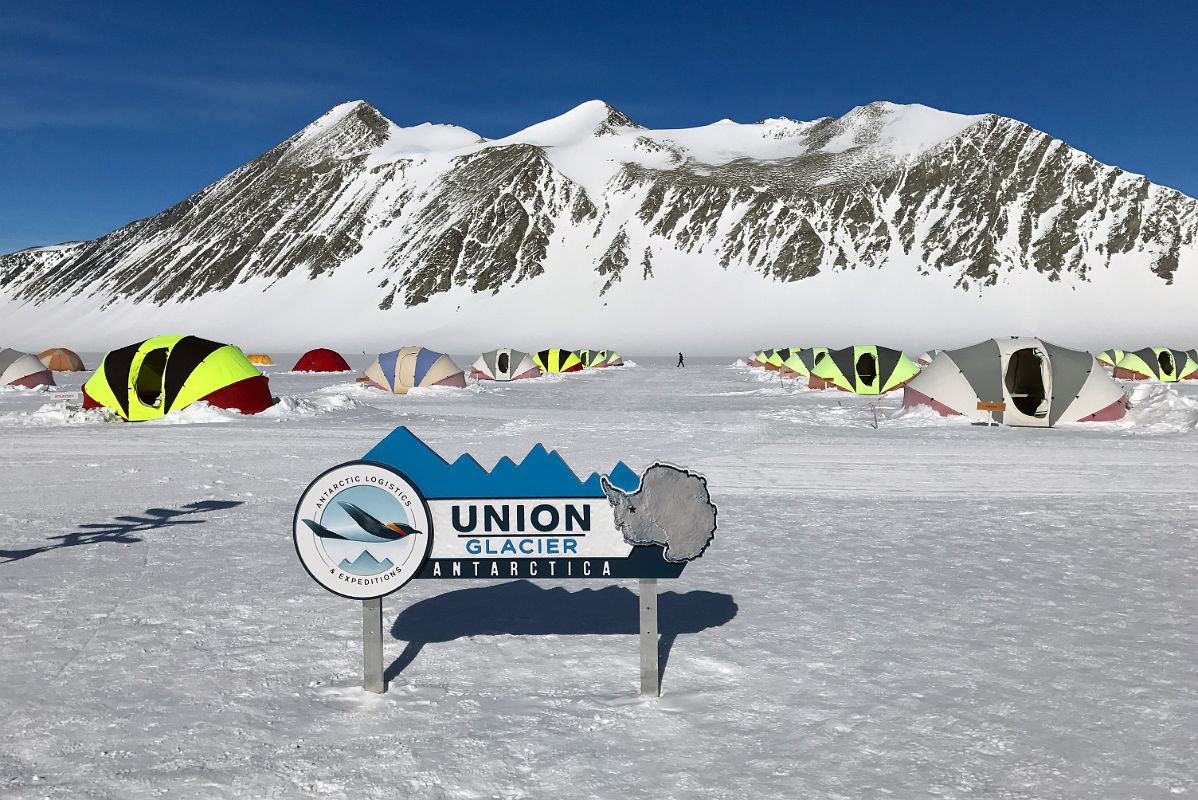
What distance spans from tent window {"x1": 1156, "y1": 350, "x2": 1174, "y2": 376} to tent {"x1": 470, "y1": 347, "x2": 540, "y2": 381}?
29.9m

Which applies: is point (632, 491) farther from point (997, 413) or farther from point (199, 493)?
point (997, 413)

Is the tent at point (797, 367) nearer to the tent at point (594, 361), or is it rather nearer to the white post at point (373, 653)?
the tent at point (594, 361)

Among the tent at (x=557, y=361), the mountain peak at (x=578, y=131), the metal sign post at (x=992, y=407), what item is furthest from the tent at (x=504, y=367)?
the mountain peak at (x=578, y=131)

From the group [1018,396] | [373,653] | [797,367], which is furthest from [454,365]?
[373,653]

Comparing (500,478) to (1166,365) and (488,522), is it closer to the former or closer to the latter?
(488,522)

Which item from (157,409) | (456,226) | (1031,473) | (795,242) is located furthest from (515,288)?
(1031,473)

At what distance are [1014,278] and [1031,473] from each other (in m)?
122

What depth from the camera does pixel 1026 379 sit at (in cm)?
2372

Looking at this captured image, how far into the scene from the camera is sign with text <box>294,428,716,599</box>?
14.1 ft

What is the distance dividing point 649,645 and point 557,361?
1900 inches

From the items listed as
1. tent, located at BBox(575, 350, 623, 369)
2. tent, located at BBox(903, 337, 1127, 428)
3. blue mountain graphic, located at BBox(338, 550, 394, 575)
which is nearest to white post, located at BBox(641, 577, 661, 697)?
blue mountain graphic, located at BBox(338, 550, 394, 575)

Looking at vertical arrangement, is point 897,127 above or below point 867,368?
above

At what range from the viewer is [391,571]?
434 centimetres

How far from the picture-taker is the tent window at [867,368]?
29.9m
